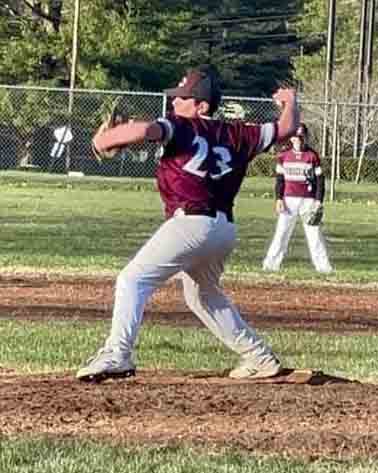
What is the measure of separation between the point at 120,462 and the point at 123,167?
41.5 meters

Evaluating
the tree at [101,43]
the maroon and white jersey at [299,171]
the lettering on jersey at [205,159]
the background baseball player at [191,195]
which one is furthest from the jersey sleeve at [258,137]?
the tree at [101,43]

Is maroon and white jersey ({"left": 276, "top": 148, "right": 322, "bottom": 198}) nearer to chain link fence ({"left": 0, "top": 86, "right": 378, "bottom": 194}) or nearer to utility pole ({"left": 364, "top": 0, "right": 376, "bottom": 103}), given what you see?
chain link fence ({"left": 0, "top": 86, "right": 378, "bottom": 194})

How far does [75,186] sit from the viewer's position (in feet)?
135

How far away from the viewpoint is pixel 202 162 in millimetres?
7930

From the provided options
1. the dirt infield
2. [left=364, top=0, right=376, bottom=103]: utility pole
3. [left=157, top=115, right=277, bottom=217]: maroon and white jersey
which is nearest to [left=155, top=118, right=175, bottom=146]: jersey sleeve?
[left=157, top=115, right=277, bottom=217]: maroon and white jersey

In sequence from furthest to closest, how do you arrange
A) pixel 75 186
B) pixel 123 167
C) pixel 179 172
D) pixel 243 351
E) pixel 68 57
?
pixel 68 57 → pixel 123 167 → pixel 75 186 → pixel 243 351 → pixel 179 172

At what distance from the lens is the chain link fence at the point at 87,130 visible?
42.9 metres

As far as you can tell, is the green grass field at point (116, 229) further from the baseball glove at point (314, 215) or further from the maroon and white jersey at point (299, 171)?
the maroon and white jersey at point (299, 171)

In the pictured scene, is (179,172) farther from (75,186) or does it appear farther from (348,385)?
(75,186)

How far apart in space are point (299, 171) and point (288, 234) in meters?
0.81

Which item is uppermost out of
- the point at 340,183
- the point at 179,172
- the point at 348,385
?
the point at 179,172

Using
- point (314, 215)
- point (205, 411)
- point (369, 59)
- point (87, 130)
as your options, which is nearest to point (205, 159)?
point (205, 411)

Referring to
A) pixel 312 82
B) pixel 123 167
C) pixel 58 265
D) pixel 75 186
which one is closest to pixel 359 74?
pixel 312 82

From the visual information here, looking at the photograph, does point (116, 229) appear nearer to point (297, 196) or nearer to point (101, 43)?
point (297, 196)
